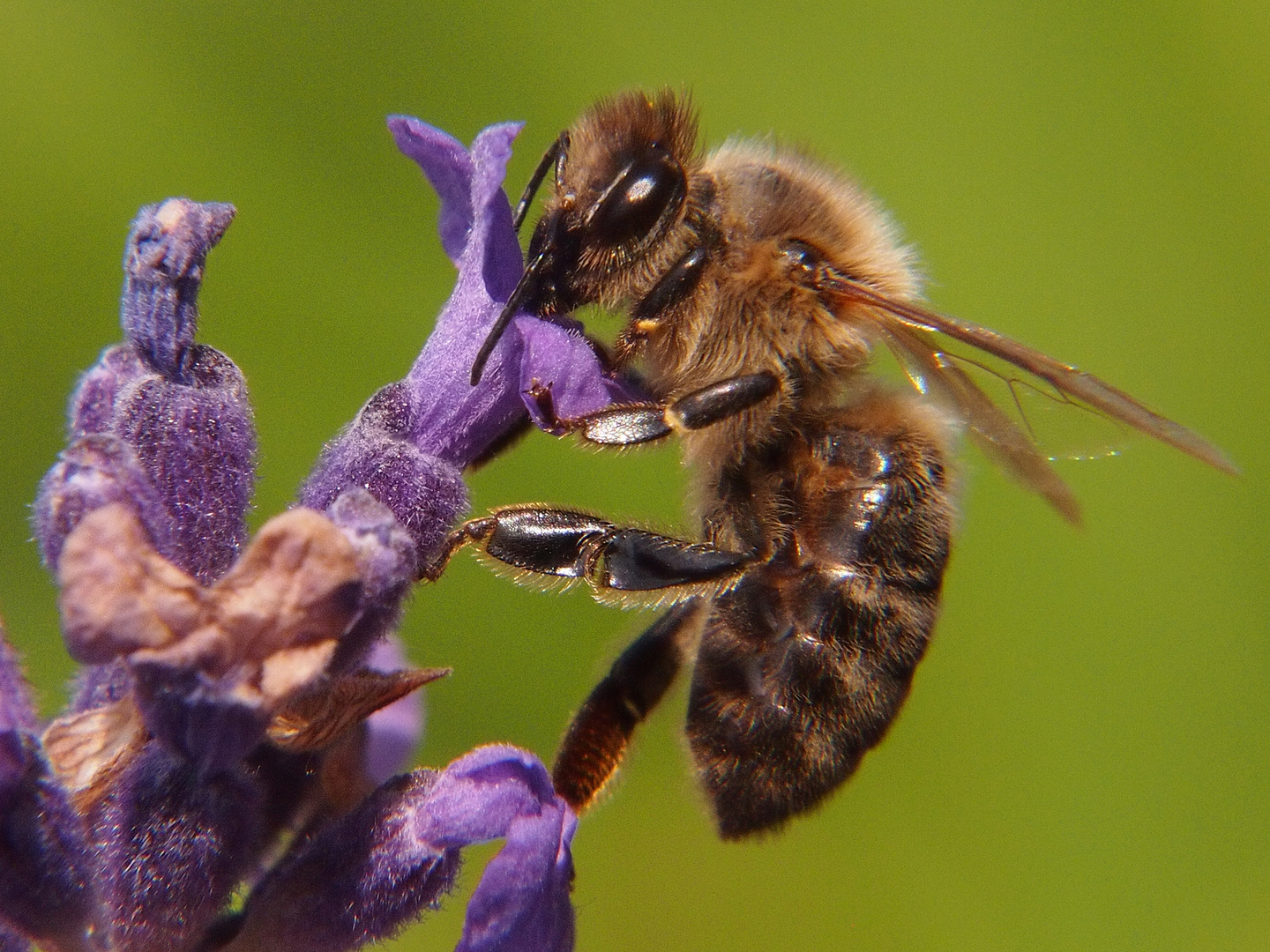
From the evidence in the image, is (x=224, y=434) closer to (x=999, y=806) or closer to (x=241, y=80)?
(x=241, y=80)

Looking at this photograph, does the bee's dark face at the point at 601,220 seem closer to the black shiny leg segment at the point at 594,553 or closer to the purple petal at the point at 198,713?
the black shiny leg segment at the point at 594,553

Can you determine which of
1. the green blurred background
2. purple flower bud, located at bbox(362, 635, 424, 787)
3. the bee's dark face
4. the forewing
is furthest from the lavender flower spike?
the green blurred background

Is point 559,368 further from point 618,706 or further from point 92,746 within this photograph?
point 92,746

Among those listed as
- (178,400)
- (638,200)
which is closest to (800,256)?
(638,200)

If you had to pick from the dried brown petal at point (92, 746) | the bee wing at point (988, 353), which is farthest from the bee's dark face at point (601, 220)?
the dried brown petal at point (92, 746)

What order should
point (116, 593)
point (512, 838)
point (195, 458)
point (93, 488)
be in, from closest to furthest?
point (116, 593), point (93, 488), point (512, 838), point (195, 458)

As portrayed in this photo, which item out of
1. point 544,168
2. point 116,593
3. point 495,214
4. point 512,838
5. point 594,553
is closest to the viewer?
point 116,593
